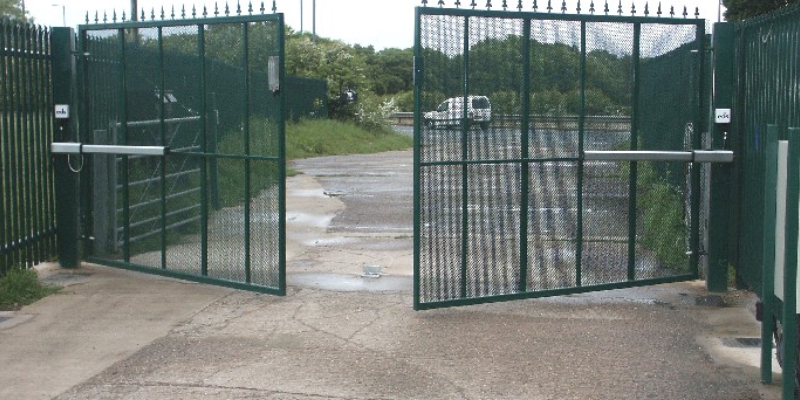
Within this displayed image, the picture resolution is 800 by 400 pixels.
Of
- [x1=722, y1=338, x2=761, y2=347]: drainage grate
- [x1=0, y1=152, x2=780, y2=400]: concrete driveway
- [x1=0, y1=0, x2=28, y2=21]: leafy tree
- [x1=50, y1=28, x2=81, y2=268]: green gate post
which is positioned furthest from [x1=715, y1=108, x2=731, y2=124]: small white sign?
[x1=0, y1=0, x2=28, y2=21]: leafy tree

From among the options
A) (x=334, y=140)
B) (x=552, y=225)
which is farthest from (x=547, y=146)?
(x=334, y=140)

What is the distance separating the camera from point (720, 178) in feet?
31.0

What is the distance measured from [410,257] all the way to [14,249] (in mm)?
4076

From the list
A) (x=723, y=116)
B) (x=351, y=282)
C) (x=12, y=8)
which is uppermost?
(x=12, y=8)

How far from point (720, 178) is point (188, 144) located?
505 cm

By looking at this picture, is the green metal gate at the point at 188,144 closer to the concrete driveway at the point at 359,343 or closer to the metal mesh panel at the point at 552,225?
the concrete driveway at the point at 359,343

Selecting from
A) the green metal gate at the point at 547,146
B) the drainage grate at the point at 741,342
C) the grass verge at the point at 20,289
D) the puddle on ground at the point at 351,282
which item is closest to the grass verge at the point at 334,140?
the puddle on ground at the point at 351,282

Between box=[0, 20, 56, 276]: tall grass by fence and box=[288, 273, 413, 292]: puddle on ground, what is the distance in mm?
2498

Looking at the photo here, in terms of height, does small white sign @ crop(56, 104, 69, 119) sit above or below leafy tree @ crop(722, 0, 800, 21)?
below

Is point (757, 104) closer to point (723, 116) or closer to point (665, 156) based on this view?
point (723, 116)

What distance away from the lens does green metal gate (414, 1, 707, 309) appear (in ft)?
27.8

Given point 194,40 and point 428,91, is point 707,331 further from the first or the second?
point 194,40

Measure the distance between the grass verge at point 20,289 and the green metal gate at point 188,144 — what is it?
3.51ft

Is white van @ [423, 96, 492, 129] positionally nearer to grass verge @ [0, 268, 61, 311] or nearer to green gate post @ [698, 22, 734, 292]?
green gate post @ [698, 22, 734, 292]
